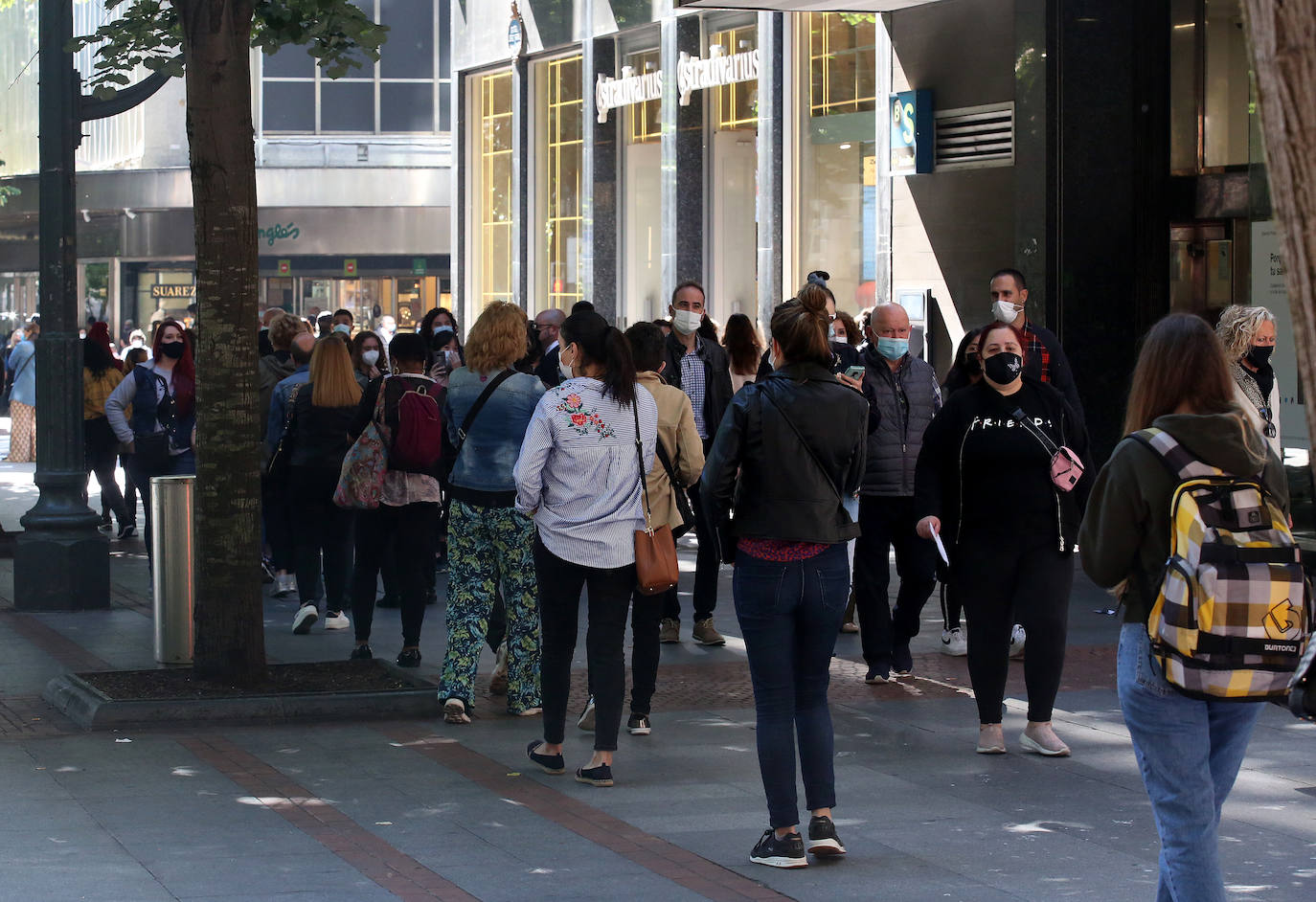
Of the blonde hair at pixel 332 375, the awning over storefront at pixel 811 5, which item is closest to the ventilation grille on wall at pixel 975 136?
the awning over storefront at pixel 811 5

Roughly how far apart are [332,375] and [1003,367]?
178 inches

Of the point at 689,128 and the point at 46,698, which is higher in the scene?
the point at 689,128

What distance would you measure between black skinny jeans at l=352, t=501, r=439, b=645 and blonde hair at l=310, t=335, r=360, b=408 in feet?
3.37

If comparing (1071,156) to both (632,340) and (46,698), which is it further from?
(46,698)

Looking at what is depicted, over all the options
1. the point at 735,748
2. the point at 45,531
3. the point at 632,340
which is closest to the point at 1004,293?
the point at 632,340

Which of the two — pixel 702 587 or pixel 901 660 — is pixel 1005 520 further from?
pixel 702 587

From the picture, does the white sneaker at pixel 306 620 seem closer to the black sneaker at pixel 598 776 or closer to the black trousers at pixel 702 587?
the black trousers at pixel 702 587

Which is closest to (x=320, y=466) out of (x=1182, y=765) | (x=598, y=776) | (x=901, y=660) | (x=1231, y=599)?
(x=901, y=660)

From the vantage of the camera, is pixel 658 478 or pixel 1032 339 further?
pixel 1032 339

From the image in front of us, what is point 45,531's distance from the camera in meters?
11.8

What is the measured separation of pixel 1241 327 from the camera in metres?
9.02

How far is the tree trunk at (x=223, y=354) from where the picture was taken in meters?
8.59

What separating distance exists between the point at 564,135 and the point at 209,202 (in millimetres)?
17789

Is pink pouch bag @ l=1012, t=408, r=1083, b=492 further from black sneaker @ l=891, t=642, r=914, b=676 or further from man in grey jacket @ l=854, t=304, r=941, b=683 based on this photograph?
black sneaker @ l=891, t=642, r=914, b=676
